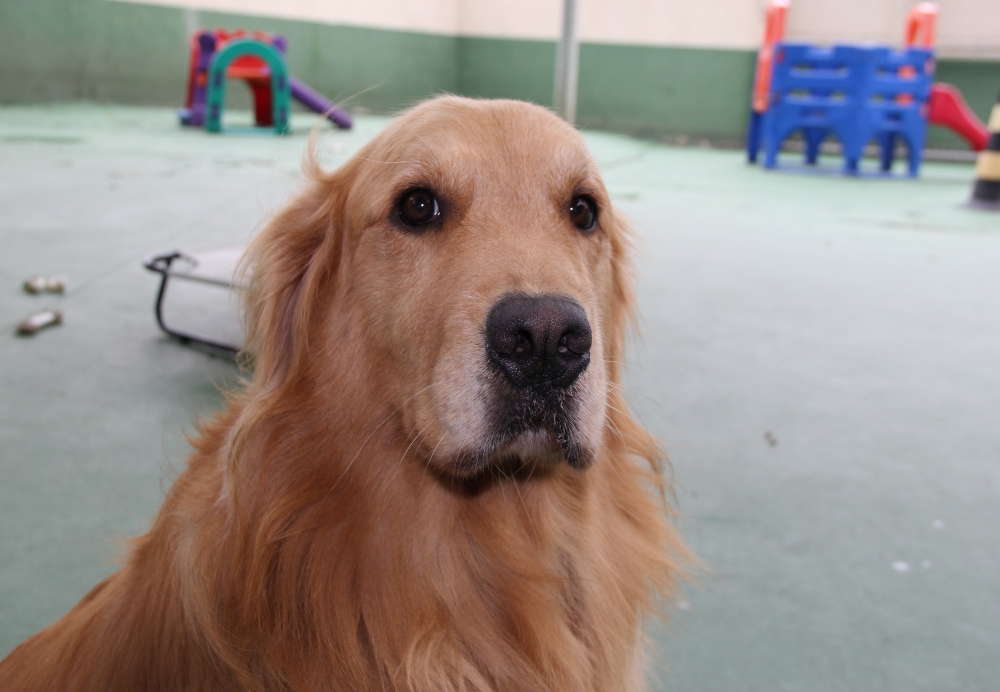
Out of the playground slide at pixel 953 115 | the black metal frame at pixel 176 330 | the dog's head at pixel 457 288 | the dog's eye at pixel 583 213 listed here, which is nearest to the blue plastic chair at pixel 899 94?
the playground slide at pixel 953 115

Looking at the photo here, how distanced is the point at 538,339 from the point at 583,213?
53 cm

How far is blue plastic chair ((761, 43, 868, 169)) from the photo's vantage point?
10.1 meters

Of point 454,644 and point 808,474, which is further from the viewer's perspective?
point 808,474

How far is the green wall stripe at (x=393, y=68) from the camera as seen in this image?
11.6 meters

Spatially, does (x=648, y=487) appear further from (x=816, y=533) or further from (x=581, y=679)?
(x=816, y=533)

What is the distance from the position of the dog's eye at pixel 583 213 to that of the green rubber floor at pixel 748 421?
24.7 inches

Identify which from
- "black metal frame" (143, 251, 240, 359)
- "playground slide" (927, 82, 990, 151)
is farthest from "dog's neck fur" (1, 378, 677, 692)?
"playground slide" (927, 82, 990, 151)

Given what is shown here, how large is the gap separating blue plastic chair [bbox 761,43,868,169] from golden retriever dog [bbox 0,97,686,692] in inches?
377

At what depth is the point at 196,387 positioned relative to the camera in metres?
3.27

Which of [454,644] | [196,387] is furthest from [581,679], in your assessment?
[196,387]

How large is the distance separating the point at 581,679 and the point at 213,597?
0.69 m

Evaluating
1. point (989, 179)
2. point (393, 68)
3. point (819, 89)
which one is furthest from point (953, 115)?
point (393, 68)

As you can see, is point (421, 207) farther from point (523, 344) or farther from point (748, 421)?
point (748, 421)

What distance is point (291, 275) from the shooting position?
1.82 metres
